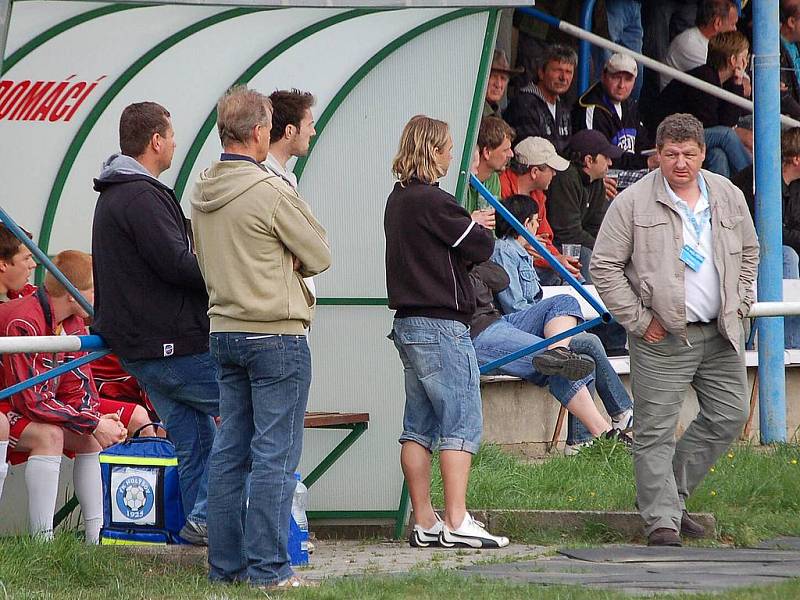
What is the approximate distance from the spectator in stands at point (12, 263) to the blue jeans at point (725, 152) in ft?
23.4

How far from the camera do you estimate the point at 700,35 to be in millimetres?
13820

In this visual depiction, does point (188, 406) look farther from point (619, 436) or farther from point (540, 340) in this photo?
point (619, 436)

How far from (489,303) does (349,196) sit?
185 centimetres

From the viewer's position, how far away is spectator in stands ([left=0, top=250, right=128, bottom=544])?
6.95 m

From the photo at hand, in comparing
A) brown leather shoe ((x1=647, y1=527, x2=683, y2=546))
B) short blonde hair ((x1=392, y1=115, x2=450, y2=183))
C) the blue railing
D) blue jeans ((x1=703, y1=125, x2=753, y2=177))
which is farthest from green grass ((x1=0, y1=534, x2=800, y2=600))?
blue jeans ((x1=703, y1=125, x2=753, y2=177))

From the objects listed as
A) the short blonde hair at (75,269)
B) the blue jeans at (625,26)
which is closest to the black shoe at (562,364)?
the short blonde hair at (75,269)

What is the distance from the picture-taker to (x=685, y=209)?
7.23 meters

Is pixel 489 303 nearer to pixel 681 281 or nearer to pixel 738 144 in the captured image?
pixel 681 281

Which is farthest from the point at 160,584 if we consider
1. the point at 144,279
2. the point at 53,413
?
the point at 53,413

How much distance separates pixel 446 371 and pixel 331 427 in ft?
3.20

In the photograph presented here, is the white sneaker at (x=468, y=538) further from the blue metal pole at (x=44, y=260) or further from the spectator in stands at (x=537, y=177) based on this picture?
the spectator in stands at (x=537, y=177)

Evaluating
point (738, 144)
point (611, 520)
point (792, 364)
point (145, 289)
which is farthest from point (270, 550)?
point (738, 144)

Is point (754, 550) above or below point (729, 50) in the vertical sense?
below

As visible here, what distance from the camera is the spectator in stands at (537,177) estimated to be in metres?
10.9
